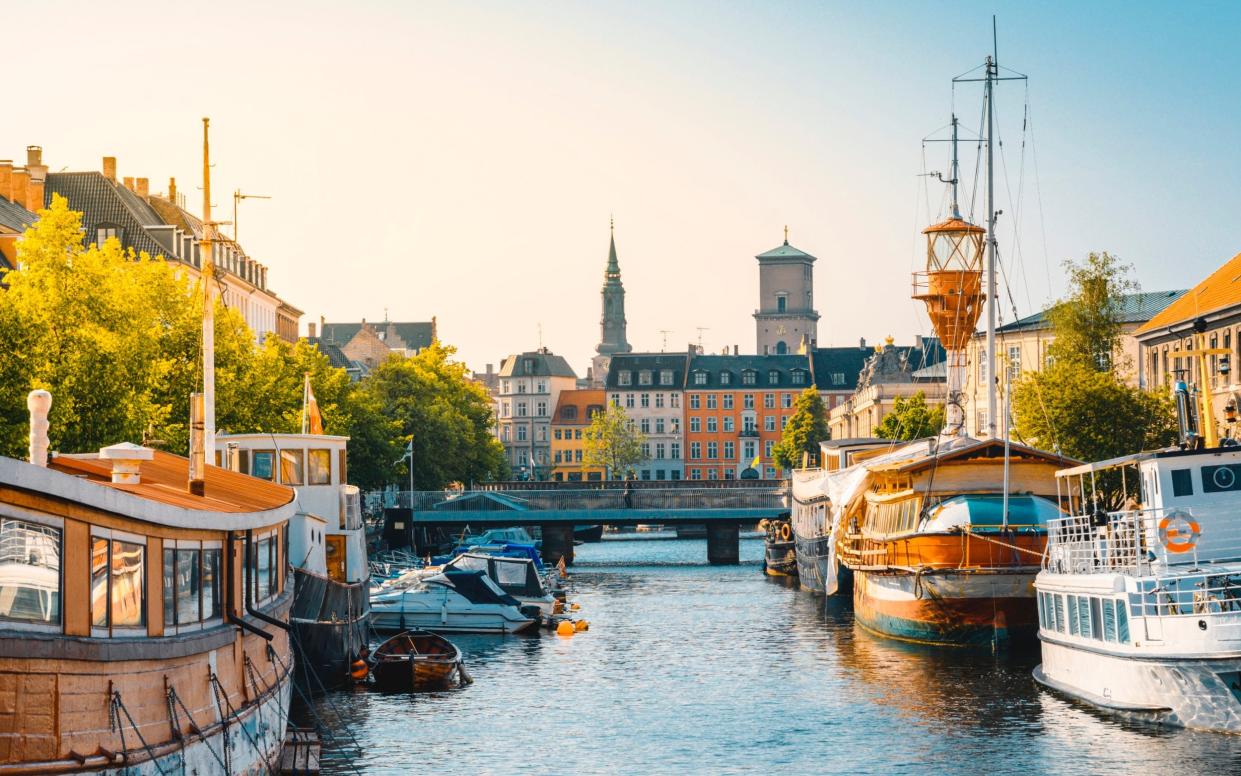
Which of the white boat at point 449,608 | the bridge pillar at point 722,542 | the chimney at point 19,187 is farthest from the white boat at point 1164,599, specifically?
the bridge pillar at point 722,542

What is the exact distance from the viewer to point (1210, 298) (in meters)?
86.9

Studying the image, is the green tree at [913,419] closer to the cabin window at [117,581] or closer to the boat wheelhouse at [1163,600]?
the boat wheelhouse at [1163,600]

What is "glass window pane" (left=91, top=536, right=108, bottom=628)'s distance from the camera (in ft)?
64.1

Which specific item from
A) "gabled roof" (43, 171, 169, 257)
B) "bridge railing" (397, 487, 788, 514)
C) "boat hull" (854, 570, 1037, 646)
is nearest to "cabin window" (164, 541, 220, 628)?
"boat hull" (854, 570, 1037, 646)

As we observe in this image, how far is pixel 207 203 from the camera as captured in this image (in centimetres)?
3020

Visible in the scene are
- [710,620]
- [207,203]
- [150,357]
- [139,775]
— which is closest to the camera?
[139,775]

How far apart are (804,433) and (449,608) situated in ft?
371

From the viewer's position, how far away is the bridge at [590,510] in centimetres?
10888

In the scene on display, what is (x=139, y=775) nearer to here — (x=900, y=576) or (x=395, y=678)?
(x=395, y=678)

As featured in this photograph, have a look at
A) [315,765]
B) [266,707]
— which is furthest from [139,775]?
[315,765]

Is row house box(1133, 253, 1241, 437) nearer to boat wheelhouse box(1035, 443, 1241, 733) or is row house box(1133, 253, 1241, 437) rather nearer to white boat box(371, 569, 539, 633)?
white boat box(371, 569, 539, 633)

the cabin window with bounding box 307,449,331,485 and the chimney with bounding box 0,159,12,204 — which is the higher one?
the chimney with bounding box 0,159,12,204

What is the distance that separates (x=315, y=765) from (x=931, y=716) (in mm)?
14590

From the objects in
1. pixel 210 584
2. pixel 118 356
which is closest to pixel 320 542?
pixel 118 356
